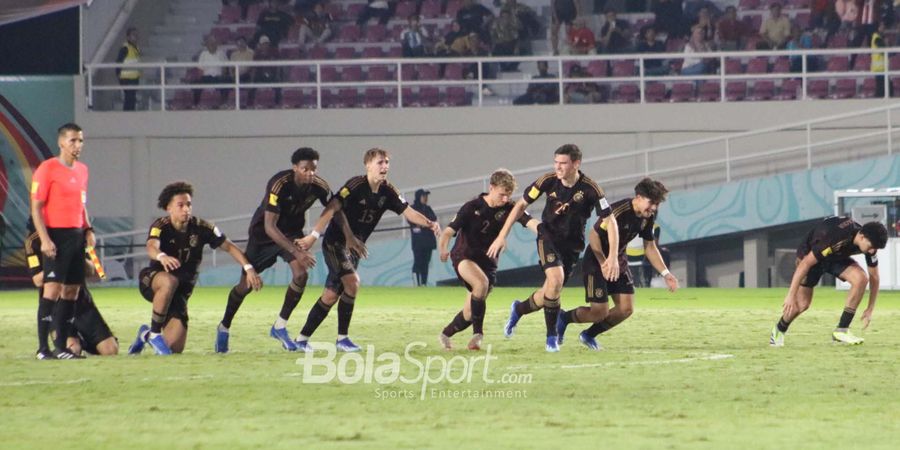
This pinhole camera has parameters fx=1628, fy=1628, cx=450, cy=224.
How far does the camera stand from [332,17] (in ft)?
112

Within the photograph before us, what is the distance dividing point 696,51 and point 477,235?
59.0 ft

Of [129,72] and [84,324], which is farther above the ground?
[129,72]

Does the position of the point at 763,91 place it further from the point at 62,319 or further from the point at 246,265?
the point at 62,319

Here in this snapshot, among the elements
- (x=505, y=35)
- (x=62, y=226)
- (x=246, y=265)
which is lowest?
(x=246, y=265)

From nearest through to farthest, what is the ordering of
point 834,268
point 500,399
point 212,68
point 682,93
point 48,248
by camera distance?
point 500,399
point 48,248
point 834,268
point 682,93
point 212,68

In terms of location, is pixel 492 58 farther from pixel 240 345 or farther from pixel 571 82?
pixel 240 345

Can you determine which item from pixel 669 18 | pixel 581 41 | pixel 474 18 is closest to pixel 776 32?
pixel 669 18

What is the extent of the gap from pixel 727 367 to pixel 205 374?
3.75 meters

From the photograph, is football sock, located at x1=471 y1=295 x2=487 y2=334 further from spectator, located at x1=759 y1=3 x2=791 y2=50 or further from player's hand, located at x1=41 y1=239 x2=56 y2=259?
spectator, located at x1=759 y1=3 x2=791 y2=50

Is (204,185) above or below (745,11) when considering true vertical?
below

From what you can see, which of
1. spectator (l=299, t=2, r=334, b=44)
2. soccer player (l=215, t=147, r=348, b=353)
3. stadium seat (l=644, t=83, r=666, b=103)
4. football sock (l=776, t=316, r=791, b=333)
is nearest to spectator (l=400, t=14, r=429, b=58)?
spectator (l=299, t=2, r=334, b=44)

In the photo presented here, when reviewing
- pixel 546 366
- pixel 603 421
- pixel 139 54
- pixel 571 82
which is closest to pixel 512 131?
pixel 571 82

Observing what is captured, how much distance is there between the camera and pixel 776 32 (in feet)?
100

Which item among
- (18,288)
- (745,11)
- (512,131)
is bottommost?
(18,288)
